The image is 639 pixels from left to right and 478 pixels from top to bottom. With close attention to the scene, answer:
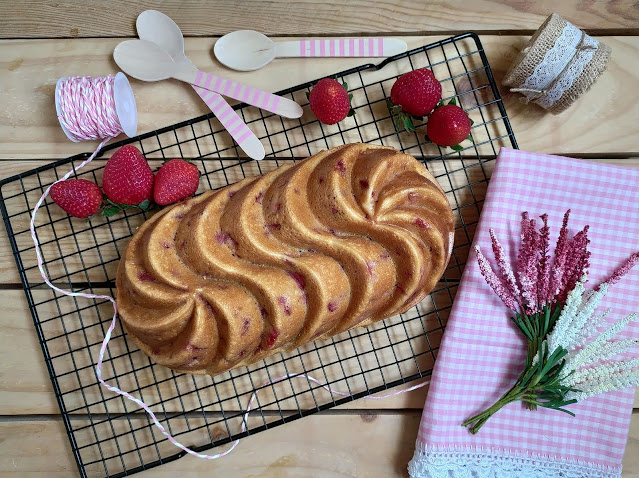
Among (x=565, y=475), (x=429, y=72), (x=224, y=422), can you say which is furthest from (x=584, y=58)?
(x=224, y=422)

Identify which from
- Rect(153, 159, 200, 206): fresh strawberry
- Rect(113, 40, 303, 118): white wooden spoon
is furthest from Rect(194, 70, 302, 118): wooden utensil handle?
Rect(153, 159, 200, 206): fresh strawberry

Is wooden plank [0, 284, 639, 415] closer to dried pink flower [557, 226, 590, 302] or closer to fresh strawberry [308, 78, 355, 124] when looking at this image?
dried pink flower [557, 226, 590, 302]

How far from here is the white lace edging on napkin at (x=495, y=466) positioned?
216 centimetres

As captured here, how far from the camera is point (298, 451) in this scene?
2301 mm

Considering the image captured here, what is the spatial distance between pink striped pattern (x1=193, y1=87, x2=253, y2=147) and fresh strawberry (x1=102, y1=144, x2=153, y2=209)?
0.34m

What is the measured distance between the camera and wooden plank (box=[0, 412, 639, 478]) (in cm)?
227

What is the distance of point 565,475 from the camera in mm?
2174

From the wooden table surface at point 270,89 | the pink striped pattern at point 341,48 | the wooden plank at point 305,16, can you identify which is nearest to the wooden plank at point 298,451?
the wooden table surface at point 270,89

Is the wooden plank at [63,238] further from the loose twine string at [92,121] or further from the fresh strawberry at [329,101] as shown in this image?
the fresh strawberry at [329,101]

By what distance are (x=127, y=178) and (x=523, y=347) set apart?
1.60 meters

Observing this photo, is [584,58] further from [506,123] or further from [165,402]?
[165,402]

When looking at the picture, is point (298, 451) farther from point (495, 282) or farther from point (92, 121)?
point (92, 121)

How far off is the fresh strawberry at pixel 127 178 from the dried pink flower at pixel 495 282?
48.6 inches

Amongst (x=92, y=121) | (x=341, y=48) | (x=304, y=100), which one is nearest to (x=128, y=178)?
(x=92, y=121)
